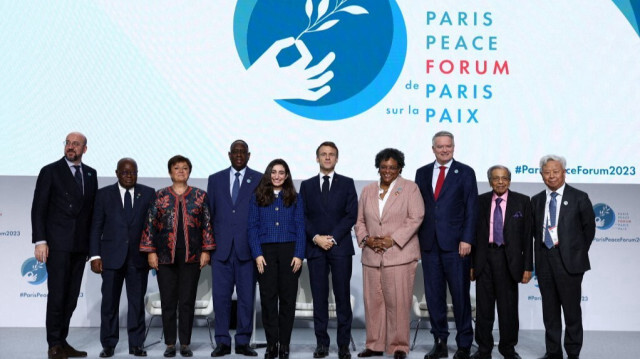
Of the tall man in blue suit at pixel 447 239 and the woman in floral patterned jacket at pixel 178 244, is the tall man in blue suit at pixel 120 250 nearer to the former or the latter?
the woman in floral patterned jacket at pixel 178 244

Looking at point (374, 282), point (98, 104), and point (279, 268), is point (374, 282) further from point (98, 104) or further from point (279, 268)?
point (98, 104)

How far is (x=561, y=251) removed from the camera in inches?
159

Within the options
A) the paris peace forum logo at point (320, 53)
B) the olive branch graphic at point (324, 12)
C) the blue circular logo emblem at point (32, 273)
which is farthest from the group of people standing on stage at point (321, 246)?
the blue circular logo emblem at point (32, 273)

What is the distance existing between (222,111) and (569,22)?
3.02 metres

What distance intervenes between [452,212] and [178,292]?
6.61ft

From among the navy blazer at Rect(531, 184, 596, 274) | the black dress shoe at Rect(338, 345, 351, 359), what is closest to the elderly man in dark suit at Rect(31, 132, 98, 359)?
the black dress shoe at Rect(338, 345, 351, 359)

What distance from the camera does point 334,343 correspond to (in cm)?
475

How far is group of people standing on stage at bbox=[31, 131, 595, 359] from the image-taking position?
4059 mm

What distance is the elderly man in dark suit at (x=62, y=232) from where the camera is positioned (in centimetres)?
409

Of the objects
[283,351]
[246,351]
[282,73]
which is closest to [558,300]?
[283,351]

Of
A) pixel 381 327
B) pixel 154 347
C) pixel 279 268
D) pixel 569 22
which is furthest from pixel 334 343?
pixel 569 22

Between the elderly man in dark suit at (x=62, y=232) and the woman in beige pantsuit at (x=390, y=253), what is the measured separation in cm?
200

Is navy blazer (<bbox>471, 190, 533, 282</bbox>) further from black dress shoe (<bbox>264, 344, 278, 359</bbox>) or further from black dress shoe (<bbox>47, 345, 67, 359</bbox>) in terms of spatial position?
black dress shoe (<bbox>47, 345, 67, 359</bbox>)

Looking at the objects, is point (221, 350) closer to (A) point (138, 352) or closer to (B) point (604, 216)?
(A) point (138, 352)
